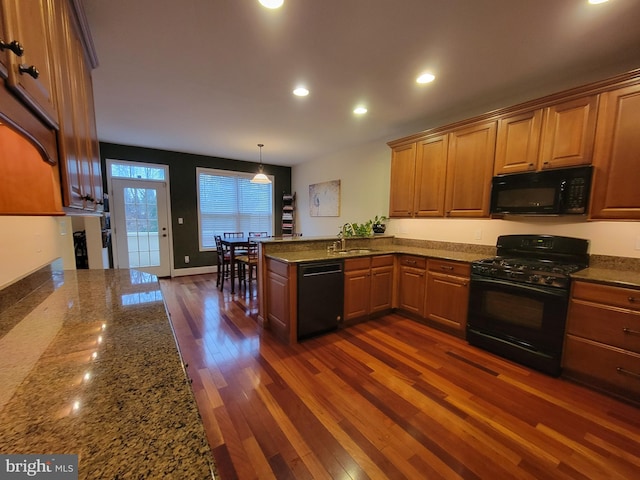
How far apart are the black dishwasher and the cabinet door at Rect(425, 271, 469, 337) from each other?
1050 mm

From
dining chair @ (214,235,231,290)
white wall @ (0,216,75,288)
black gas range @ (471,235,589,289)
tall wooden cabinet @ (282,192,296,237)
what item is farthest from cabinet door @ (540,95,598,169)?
tall wooden cabinet @ (282,192,296,237)

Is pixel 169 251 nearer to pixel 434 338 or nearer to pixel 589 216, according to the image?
pixel 434 338

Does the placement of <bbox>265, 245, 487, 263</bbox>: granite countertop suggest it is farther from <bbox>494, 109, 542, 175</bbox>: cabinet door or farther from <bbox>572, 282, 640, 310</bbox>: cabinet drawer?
<bbox>494, 109, 542, 175</bbox>: cabinet door

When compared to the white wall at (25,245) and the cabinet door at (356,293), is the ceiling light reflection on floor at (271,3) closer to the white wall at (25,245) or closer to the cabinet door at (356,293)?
the white wall at (25,245)

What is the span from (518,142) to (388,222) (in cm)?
191

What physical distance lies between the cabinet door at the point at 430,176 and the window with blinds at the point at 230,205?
13.2 ft

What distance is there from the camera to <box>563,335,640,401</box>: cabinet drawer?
6.02 ft

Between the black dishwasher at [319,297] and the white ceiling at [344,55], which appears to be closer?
the white ceiling at [344,55]

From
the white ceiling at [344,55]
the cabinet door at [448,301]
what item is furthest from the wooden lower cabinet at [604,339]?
the white ceiling at [344,55]

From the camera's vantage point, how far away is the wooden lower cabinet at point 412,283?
3.12m

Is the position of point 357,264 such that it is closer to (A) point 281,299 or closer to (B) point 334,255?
(B) point 334,255

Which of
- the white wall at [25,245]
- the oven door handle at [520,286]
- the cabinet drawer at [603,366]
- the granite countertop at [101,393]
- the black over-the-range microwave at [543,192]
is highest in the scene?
the black over-the-range microwave at [543,192]

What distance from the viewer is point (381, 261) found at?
3.24 meters

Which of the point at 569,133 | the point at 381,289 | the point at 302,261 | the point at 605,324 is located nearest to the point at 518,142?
the point at 569,133
